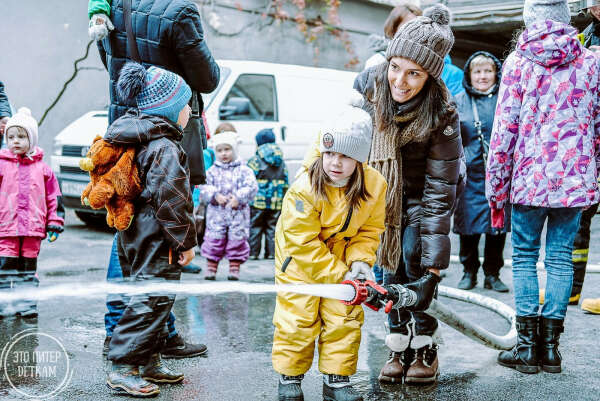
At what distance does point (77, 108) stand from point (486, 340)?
1051 centimetres

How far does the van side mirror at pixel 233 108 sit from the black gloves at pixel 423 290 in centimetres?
595

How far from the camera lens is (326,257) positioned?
332 centimetres

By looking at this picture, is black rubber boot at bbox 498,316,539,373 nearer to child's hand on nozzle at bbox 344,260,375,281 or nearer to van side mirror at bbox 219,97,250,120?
child's hand on nozzle at bbox 344,260,375,281

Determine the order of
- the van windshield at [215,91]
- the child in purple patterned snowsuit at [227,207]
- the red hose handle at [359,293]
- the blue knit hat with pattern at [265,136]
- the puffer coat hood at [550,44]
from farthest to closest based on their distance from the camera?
the van windshield at [215,91] < the blue knit hat with pattern at [265,136] < the child in purple patterned snowsuit at [227,207] < the puffer coat hood at [550,44] < the red hose handle at [359,293]

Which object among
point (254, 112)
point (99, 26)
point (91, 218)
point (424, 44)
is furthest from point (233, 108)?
point (424, 44)

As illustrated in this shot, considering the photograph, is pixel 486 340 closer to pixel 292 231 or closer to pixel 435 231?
pixel 435 231

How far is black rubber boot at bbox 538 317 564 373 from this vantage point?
13.2ft

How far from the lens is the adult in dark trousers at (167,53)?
3986mm

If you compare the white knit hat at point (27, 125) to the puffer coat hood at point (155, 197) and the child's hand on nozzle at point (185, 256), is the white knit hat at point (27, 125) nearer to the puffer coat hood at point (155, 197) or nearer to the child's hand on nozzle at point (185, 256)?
the puffer coat hood at point (155, 197)

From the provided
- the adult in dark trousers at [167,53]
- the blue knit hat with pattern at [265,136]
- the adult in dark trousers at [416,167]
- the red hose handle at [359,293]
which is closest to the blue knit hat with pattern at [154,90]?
the adult in dark trousers at [167,53]

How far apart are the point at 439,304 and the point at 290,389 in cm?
94

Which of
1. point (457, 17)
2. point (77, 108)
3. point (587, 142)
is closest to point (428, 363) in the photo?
point (587, 142)

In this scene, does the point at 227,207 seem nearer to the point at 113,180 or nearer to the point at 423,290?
the point at 113,180

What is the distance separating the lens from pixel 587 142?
156 inches
